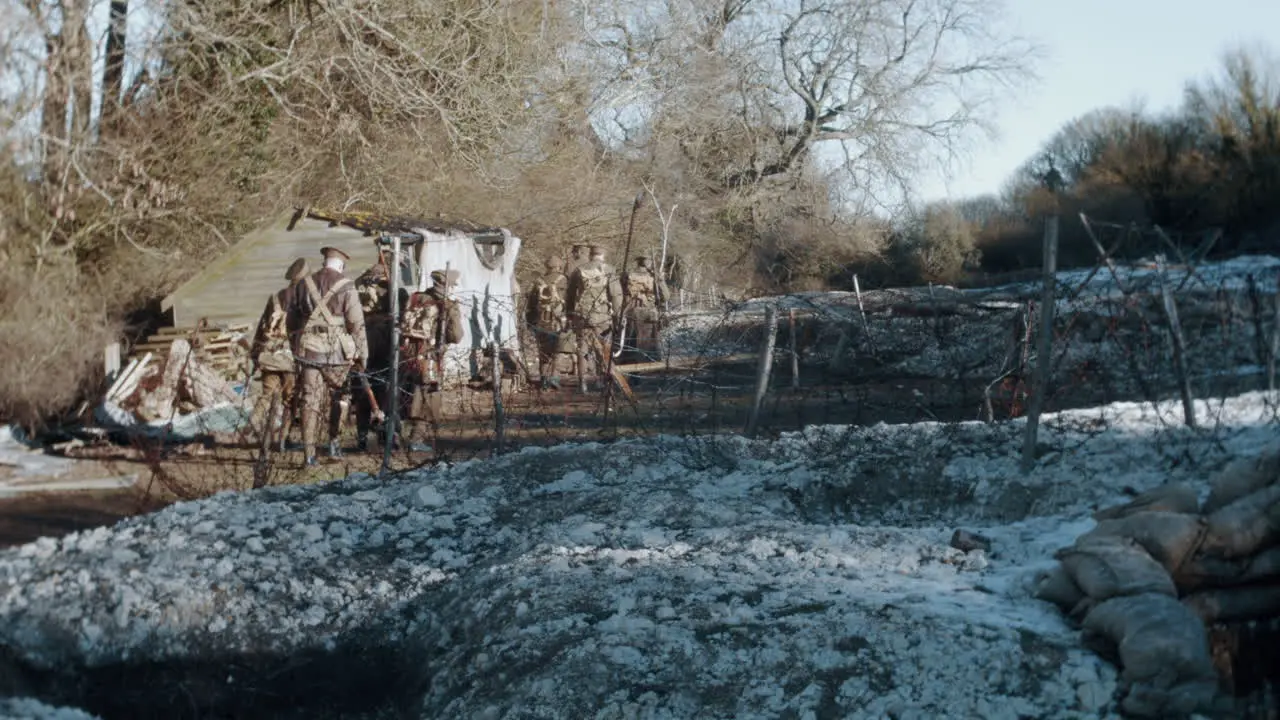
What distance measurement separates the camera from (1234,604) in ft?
15.5

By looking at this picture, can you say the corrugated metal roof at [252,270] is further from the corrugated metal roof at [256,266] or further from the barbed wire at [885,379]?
the barbed wire at [885,379]

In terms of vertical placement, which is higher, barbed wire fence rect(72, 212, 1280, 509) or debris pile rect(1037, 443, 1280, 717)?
barbed wire fence rect(72, 212, 1280, 509)

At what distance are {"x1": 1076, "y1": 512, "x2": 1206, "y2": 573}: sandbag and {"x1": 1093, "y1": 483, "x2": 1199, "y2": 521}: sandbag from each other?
23 centimetres

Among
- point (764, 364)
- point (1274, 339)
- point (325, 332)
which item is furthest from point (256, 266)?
point (1274, 339)

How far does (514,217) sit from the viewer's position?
77.8ft

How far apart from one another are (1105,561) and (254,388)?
1014cm

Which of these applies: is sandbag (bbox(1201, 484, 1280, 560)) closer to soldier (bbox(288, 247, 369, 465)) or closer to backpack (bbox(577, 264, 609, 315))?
soldier (bbox(288, 247, 369, 465))

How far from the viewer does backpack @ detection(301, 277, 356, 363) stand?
9.92 metres

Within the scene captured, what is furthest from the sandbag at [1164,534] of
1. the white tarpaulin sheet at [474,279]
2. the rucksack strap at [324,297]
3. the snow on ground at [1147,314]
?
the white tarpaulin sheet at [474,279]

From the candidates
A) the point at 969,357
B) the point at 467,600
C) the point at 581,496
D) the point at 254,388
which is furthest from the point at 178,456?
the point at 969,357

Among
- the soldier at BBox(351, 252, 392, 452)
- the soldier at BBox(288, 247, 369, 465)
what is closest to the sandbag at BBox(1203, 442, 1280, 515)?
the soldier at BBox(351, 252, 392, 452)

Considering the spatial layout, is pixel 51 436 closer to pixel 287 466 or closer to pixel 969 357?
pixel 287 466

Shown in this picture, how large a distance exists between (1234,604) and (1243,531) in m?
0.30

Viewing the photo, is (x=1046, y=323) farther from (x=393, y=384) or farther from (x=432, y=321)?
(x=432, y=321)
